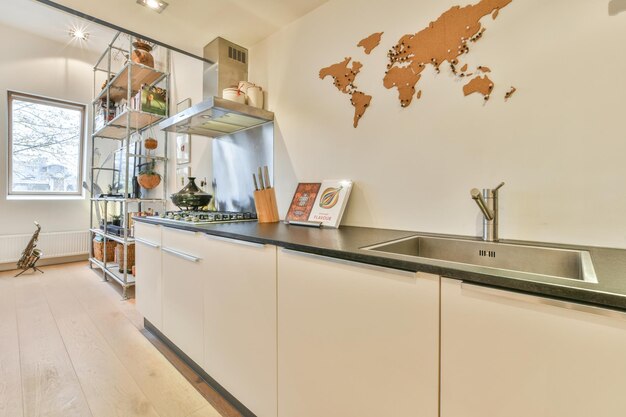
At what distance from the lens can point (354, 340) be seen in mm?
916

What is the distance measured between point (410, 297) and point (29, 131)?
5574 mm

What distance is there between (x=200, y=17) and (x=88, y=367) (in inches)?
92.0

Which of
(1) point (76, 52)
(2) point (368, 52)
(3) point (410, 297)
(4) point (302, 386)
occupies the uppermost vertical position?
(1) point (76, 52)

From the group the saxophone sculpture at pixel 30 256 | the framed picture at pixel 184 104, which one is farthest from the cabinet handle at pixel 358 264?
the saxophone sculpture at pixel 30 256

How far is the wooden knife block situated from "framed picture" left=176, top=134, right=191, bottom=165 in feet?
5.18

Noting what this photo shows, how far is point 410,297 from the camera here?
2.63 feet

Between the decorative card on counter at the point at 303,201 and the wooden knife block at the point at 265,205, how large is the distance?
14 centimetres

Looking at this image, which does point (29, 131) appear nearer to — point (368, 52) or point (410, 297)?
point (368, 52)

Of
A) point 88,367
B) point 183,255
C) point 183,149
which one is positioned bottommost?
point 88,367

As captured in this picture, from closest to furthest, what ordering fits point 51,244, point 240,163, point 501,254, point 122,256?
1. point 501,254
2. point 240,163
3. point 122,256
4. point 51,244

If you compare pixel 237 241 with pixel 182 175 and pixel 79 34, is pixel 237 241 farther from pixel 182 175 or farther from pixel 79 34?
pixel 79 34

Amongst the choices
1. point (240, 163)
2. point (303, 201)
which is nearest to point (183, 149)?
point (240, 163)

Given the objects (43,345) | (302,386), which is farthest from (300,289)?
(43,345)

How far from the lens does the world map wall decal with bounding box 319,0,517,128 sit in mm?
1258
